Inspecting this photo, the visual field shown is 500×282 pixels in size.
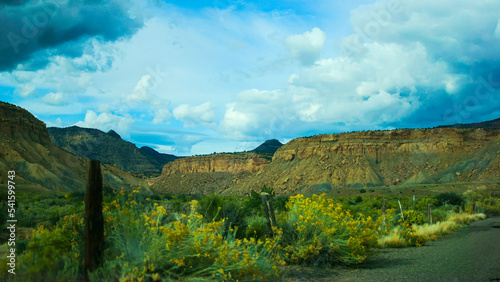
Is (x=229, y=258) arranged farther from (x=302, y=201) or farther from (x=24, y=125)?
(x=24, y=125)

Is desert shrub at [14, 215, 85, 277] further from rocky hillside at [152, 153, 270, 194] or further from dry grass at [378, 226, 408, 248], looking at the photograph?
rocky hillside at [152, 153, 270, 194]

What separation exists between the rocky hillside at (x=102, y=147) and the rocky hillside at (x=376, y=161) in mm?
34650

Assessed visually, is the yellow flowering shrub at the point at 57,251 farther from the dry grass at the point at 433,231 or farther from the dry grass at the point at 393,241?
the dry grass at the point at 433,231

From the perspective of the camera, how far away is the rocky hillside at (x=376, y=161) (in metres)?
88.9

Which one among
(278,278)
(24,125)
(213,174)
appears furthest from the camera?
(213,174)

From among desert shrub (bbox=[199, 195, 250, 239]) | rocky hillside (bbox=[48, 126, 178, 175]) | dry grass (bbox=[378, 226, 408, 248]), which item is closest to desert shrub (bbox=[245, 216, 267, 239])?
desert shrub (bbox=[199, 195, 250, 239])

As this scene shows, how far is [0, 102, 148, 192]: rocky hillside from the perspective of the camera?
165ft

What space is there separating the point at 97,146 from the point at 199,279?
133965 mm

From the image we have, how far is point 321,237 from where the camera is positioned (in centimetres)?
969

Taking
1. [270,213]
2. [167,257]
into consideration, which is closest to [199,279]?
[167,257]

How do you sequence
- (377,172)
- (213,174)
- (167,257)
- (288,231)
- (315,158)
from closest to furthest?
(167,257) < (288,231) < (377,172) < (315,158) < (213,174)

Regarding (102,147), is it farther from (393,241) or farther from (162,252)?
(162,252)

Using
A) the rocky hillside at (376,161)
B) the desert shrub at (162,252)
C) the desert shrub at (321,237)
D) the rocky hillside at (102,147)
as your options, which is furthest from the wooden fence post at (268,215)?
the rocky hillside at (102,147)

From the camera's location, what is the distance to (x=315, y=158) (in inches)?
4176
